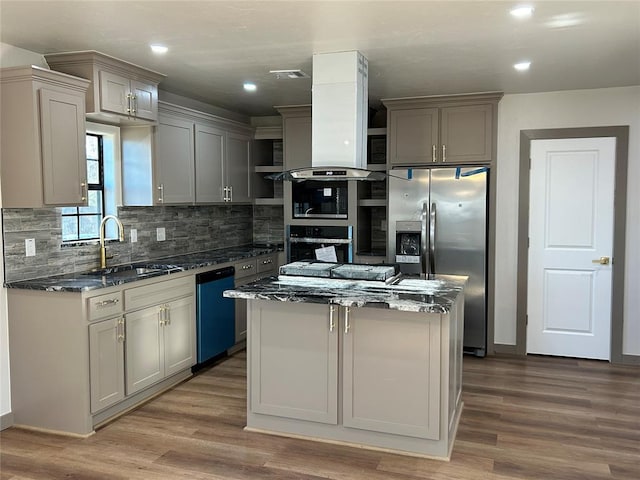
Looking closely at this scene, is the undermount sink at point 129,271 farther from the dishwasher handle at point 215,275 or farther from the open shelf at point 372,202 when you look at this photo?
the open shelf at point 372,202

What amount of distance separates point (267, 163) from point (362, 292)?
357 cm

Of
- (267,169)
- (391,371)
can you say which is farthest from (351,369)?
(267,169)

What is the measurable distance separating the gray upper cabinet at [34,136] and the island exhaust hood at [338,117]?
150cm

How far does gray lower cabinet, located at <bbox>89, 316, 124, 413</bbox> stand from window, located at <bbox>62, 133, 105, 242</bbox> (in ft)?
2.94

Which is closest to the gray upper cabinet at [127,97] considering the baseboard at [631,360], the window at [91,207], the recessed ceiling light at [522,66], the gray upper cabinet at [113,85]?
the gray upper cabinet at [113,85]

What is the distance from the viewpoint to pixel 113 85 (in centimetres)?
384

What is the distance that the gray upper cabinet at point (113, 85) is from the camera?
3689 mm

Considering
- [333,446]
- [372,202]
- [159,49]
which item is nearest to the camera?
[333,446]

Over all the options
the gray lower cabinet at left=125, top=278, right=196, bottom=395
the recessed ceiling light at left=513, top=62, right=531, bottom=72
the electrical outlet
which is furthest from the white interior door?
the electrical outlet

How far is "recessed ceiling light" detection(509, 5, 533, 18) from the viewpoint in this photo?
9.27 feet

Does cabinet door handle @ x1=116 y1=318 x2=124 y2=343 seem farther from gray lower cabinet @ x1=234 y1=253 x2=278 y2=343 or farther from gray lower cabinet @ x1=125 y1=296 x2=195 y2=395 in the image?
gray lower cabinet @ x1=234 y1=253 x2=278 y2=343

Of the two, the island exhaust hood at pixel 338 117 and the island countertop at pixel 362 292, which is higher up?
the island exhaust hood at pixel 338 117

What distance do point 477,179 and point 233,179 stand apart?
97.7 inches

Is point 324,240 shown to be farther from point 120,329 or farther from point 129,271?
point 120,329
